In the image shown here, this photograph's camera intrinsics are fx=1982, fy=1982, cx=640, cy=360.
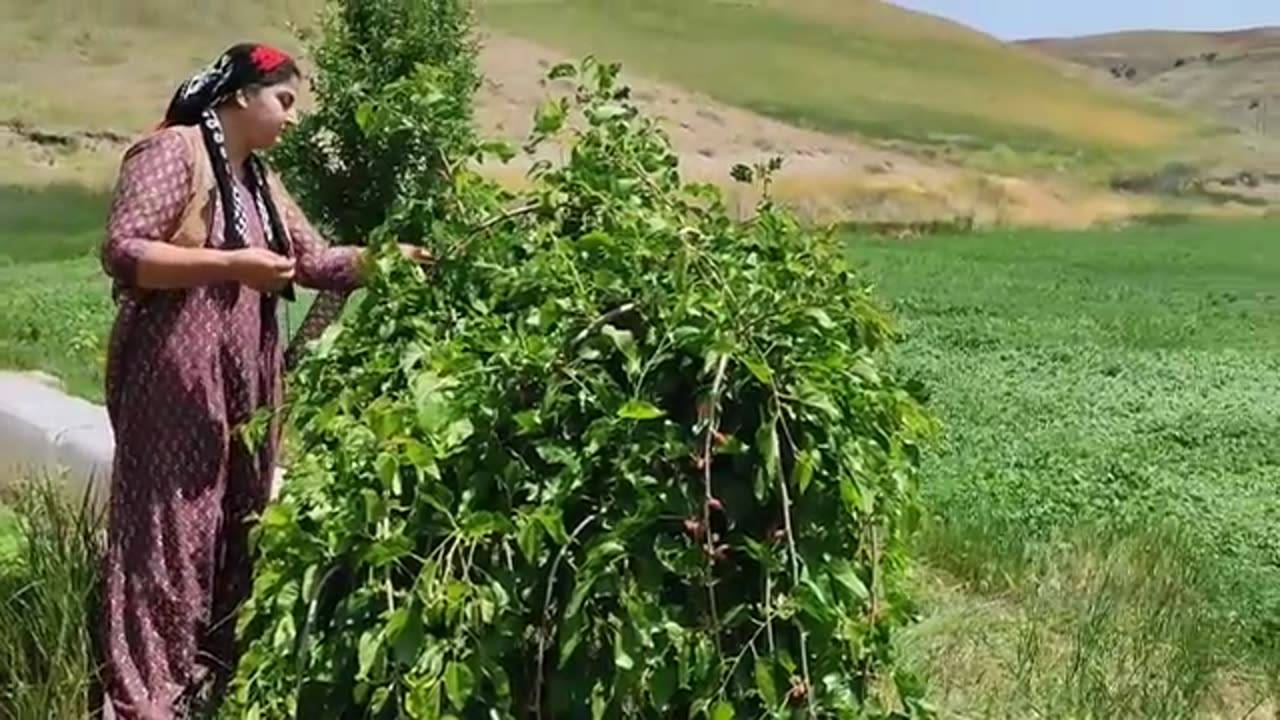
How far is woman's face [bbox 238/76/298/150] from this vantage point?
3768 mm

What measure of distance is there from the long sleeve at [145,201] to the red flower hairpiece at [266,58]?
0.21 metres

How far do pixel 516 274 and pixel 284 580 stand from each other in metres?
0.61

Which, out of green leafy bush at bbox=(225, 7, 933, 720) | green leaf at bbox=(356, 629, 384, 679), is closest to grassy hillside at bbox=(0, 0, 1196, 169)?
green leafy bush at bbox=(225, 7, 933, 720)

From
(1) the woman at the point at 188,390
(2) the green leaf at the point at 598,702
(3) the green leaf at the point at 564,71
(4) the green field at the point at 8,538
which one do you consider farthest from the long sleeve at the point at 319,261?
(2) the green leaf at the point at 598,702

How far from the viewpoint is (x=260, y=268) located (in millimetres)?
3531

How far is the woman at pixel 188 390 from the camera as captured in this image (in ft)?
12.2

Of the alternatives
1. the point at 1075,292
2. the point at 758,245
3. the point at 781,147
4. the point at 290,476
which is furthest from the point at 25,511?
the point at 781,147

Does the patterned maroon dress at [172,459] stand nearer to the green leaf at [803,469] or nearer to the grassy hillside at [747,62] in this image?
the green leaf at [803,469]

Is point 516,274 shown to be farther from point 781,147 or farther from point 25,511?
point 781,147

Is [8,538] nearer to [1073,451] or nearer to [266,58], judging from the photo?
[266,58]

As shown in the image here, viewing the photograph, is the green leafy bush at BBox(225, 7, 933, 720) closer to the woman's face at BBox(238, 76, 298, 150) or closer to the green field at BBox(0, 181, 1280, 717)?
the woman's face at BBox(238, 76, 298, 150)

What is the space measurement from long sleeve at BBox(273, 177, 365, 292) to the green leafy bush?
0.96 metres

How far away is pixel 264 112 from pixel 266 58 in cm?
10

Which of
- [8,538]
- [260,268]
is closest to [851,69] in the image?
[8,538]
